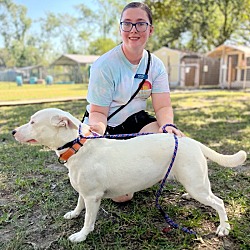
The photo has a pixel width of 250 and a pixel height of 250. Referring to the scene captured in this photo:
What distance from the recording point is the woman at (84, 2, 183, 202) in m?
2.34

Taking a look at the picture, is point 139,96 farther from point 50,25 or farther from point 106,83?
point 50,25

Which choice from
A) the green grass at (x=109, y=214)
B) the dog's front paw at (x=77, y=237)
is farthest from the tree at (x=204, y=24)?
the dog's front paw at (x=77, y=237)

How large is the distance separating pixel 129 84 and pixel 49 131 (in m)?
0.89

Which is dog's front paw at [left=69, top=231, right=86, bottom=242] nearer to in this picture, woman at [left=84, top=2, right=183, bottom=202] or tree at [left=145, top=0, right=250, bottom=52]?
woman at [left=84, top=2, right=183, bottom=202]

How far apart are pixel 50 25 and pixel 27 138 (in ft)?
183

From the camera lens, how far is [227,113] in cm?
745

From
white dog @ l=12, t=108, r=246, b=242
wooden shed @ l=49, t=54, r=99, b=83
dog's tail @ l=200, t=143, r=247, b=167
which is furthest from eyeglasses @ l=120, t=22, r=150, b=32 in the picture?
wooden shed @ l=49, t=54, r=99, b=83

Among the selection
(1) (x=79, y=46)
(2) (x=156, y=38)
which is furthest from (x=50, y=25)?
(2) (x=156, y=38)

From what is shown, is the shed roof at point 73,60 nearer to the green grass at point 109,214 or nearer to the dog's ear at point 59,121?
the green grass at point 109,214

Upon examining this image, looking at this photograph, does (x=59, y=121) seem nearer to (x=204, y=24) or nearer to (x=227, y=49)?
(x=227, y=49)

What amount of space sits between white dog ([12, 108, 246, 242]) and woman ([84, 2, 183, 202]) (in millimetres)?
259

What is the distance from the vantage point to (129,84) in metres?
2.52

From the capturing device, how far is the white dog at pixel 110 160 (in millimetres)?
1919

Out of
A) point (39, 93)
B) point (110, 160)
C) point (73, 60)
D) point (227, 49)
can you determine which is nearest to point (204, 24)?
point (227, 49)
